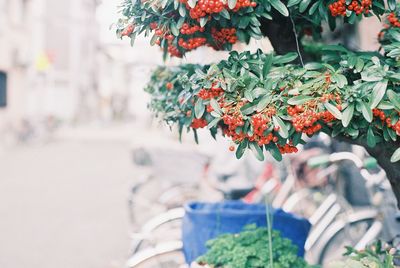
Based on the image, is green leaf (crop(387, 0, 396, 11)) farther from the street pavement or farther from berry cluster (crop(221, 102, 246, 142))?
the street pavement

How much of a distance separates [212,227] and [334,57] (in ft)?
4.49

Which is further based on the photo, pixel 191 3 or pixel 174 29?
pixel 174 29

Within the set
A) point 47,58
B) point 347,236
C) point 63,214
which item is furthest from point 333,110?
point 47,58

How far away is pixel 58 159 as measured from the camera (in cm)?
1475

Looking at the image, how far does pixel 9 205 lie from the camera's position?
7.78 m

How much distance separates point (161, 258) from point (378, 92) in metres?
1.98

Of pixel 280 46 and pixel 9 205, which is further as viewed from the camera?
pixel 9 205

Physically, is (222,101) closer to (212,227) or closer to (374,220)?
(212,227)

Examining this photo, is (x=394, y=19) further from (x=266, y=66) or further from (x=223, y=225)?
(x=223, y=225)

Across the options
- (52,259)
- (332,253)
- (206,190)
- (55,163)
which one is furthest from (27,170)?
(332,253)

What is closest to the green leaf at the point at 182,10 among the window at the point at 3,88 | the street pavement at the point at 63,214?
the street pavement at the point at 63,214

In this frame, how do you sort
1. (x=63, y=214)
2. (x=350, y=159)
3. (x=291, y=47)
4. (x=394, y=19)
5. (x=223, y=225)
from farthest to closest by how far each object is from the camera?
1. (x=63, y=214)
2. (x=350, y=159)
3. (x=223, y=225)
4. (x=291, y=47)
5. (x=394, y=19)

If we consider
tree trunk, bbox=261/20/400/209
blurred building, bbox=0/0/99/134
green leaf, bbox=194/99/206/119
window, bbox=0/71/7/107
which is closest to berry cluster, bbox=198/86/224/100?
green leaf, bbox=194/99/206/119

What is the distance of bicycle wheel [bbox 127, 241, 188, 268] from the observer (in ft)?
10.3
